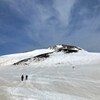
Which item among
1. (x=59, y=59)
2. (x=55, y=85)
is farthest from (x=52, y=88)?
(x=59, y=59)

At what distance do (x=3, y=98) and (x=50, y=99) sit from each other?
6133 millimetres

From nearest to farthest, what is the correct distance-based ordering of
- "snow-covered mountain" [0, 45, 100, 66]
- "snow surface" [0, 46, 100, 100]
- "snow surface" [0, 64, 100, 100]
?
"snow surface" [0, 64, 100, 100], "snow surface" [0, 46, 100, 100], "snow-covered mountain" [0, 45, 100, 66]

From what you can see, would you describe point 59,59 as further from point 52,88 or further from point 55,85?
point 52,88

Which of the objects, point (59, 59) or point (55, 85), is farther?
point (59, 59)

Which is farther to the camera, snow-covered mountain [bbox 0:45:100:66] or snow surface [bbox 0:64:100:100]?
snow-covered mountain [bbox 0:45:100:66]

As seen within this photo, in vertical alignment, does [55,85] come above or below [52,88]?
above

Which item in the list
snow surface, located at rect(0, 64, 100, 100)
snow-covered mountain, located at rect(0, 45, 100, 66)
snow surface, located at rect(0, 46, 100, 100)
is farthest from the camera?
snow-covered mountain, located at rect(0, 45, 100, 66)

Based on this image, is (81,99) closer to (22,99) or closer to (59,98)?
(59,98)

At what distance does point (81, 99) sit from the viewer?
20.8 m

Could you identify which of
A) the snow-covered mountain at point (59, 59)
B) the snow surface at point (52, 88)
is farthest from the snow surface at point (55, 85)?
the snow-covered mountain at point (59, 59)

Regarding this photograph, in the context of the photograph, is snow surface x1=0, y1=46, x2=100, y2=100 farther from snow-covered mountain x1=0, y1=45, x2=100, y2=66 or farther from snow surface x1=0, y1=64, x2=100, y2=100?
snow-covered mountain x1=0, y1=45, x2=100, y2=66

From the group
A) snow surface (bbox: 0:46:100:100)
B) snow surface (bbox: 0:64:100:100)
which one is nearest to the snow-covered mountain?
snow surface (bbox: 0:46:100:100)

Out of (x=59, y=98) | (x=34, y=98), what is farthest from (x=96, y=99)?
(x=34, y=98)

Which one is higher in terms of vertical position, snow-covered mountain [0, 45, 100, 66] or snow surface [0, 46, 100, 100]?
snow-covered mountain [0, 45, 100, 66]
